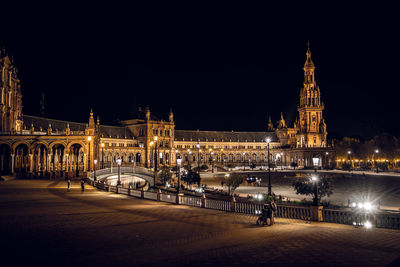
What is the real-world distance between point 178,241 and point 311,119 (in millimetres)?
139455

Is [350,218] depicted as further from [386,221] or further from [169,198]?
[169,198]

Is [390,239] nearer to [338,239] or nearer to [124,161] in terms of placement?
[338,239]

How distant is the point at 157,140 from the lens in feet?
286

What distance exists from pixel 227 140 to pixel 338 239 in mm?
132313

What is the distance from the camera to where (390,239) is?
49.6 ft

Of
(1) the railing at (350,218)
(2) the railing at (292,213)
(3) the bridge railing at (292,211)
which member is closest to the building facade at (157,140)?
(3) the bridge railing at (292,211)

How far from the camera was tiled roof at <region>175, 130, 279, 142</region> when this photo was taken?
14061 cm

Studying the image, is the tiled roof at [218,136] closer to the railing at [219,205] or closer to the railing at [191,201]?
the railing at [191,201]

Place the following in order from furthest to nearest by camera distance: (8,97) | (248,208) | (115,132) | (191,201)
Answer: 1. (115,132)
2. (8,97)
3. (191,201)
4. (248,208)

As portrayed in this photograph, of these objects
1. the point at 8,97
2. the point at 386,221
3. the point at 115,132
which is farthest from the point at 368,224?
the point at 115,132

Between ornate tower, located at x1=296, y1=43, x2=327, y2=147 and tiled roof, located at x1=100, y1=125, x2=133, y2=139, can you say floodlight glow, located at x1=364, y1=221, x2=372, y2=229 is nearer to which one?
tiled roof, located at x1=100, y1=125, x2=133, y2=139

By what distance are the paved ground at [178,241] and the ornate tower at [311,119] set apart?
128866mm

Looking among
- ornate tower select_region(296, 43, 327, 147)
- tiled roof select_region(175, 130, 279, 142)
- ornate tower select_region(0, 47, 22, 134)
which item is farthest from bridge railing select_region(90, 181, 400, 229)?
ornate tower select_region(296, 43, 327, 147)

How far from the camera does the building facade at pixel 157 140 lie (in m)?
63.3
